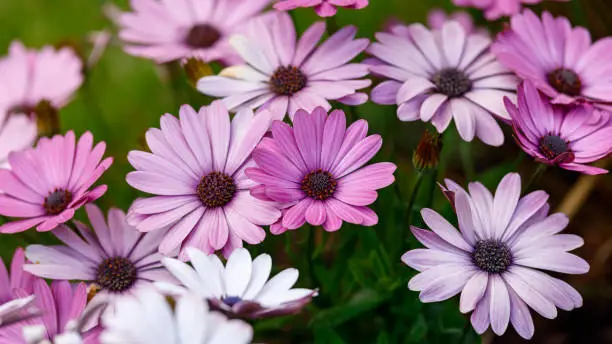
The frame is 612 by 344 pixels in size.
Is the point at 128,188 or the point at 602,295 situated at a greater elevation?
the point at 128,188

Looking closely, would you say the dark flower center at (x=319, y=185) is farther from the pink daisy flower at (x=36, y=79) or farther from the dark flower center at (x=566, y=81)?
the pink daisy flower at (x=36, y=79)

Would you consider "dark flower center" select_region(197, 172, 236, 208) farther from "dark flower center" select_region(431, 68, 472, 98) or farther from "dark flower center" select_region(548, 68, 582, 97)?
"dark flower center" select_region(548, 68, 582, 97)

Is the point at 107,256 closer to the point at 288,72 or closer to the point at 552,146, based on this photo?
the point at 288,72

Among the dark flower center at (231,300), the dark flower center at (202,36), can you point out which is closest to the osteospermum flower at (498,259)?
the dark flower center at (231,300)

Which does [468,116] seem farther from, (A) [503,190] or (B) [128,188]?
(B) [128,188]

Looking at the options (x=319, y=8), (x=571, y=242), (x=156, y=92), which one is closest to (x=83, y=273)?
(x=319, y=8)

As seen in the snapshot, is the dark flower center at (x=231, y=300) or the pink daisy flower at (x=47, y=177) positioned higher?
the pink daisy flower at (x=47, y=177)
